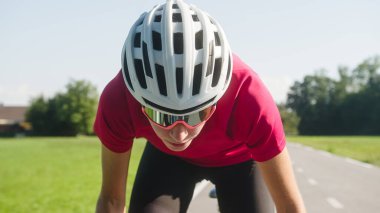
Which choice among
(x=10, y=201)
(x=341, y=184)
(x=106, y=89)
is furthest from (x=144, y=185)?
(x=341, y=184)

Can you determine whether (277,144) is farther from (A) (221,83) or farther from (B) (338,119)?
(B) (338,119)

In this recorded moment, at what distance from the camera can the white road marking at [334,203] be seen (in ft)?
21.1

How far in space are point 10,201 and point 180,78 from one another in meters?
6.92

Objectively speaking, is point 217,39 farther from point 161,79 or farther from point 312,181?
point 312,181

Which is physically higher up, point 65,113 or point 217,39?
point 217,39

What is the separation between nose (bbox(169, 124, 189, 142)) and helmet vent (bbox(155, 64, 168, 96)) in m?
0.18

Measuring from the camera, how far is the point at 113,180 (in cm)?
252

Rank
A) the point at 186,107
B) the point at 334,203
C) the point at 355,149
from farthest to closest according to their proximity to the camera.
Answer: the point at 355,149, the point at 334,203, the point at 186,107

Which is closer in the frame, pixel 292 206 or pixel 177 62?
pixel 177 62

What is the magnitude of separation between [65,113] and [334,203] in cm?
9235

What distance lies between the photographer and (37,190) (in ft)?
30.3

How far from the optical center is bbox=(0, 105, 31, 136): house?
347 feet

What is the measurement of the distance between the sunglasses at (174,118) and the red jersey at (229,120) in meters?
0.19

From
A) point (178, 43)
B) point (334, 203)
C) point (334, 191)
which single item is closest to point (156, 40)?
point (178, 43)
